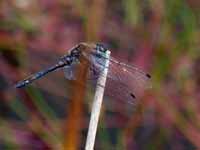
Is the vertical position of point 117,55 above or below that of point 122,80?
above

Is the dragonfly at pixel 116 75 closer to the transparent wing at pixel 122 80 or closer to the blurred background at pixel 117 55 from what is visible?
the transparent wing at pixel 122 80

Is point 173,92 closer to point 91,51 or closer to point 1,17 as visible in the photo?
point 1,17

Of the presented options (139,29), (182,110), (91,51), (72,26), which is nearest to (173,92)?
(182,110)

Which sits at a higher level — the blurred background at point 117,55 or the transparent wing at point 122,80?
the blurred background at point 117,55

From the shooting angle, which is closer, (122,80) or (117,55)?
(122,80)

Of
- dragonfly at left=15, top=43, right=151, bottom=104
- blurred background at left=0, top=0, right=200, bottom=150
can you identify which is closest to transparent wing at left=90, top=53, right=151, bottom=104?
dragonfly at left=15, top=43, right=151, bottom=104

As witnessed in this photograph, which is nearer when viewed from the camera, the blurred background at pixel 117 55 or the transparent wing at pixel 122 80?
the transparent wing at pixel 122 80

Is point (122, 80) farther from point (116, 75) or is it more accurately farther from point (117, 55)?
point (117, 55)

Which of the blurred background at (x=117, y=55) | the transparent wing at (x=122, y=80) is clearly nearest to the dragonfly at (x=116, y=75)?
the transparent wing at (x=122, y=80)

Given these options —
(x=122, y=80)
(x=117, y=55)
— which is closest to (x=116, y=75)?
(x=122, y=80)
